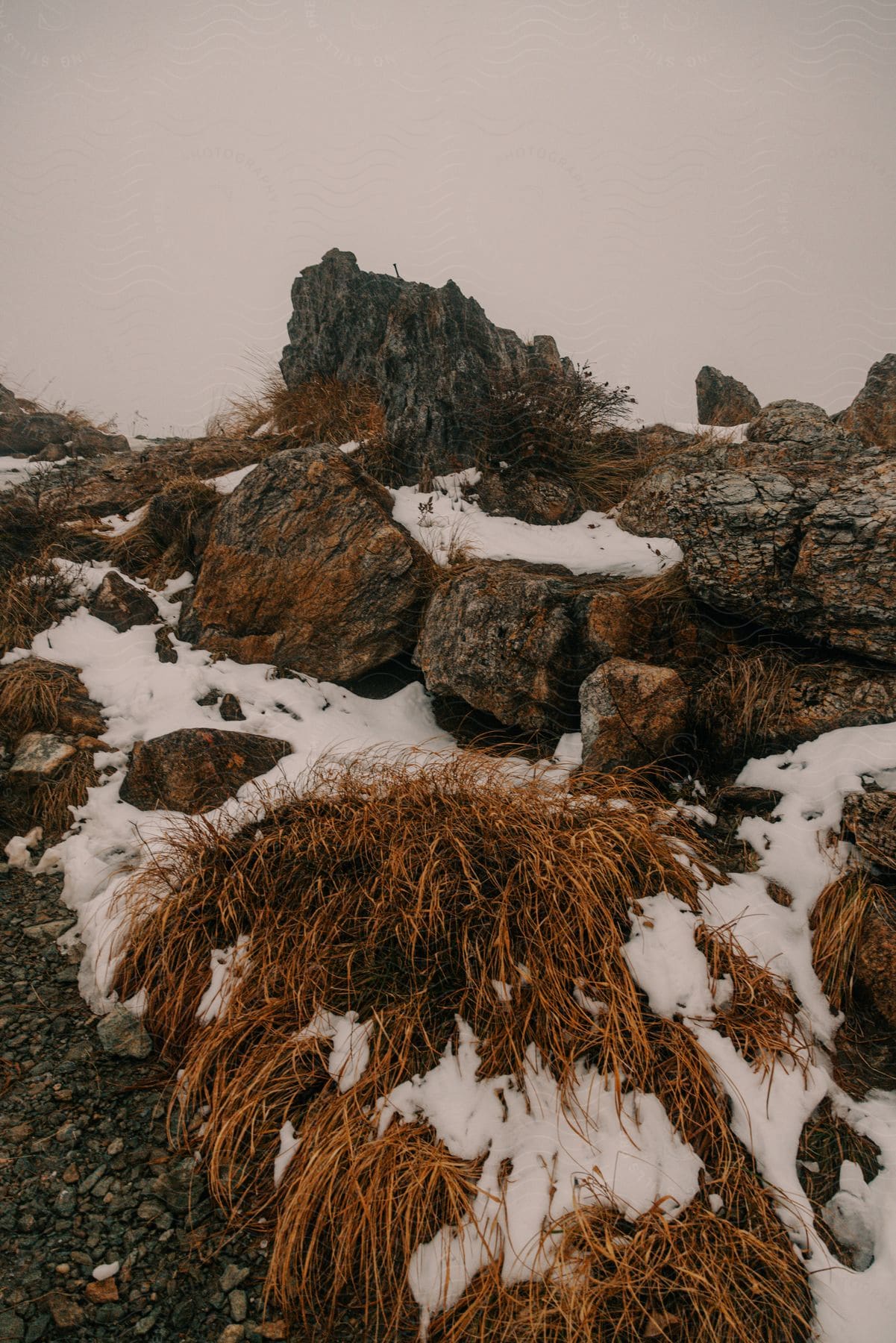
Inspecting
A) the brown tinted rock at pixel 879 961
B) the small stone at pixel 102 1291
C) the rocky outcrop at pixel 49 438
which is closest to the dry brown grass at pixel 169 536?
the rocky outcrop at pixel 49 438

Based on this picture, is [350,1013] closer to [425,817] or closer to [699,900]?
[425,817]

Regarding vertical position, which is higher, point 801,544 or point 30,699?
point 801,544

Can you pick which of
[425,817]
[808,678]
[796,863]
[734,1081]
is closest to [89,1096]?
[425,817]

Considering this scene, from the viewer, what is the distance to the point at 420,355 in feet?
19.9

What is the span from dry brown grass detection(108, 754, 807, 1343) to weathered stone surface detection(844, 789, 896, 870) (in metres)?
0.64

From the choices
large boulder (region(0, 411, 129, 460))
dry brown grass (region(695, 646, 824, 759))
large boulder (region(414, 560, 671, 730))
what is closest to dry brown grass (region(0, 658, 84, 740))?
large boulder (region(414, 560, 671, 730))

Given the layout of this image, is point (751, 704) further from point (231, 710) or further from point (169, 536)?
point (169, 536)

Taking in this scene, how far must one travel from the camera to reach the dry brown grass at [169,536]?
5.40 m

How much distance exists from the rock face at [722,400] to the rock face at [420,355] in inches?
92.8

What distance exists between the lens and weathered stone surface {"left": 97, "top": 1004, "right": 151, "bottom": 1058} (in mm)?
2309

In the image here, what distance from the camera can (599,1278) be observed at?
1725 mm

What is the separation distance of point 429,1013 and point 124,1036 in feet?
3.89

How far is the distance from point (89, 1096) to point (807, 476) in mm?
4490

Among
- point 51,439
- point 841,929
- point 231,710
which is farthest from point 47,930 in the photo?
point 51,439
